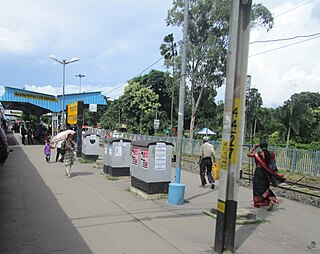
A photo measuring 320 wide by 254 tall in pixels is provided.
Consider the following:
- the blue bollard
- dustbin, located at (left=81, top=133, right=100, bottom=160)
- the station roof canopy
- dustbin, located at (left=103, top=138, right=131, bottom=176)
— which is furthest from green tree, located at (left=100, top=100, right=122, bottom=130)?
the blue bollard

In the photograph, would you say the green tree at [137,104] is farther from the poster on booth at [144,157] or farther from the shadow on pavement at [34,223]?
the shadow on pavement at [34,223]

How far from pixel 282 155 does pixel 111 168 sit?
34.3ft

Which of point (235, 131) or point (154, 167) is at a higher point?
point (235, 131)

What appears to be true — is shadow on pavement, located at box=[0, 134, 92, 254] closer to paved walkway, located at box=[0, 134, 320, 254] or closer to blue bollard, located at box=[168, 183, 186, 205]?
paved walkway, located at box=[0, 134, 320, 254]

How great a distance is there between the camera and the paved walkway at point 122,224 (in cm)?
500

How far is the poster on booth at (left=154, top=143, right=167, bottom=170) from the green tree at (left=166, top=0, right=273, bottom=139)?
71.0 feet

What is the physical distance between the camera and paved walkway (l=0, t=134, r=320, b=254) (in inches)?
197

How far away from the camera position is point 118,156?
11.8m

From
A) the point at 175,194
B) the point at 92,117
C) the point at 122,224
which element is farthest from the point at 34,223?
the point at 92,117

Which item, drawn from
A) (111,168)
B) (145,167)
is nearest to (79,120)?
(111,168)

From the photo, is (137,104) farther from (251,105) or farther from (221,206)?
(221,206)

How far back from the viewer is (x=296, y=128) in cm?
2795

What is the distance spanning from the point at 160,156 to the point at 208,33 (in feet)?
77.7

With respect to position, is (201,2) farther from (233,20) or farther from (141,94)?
(233,20)
